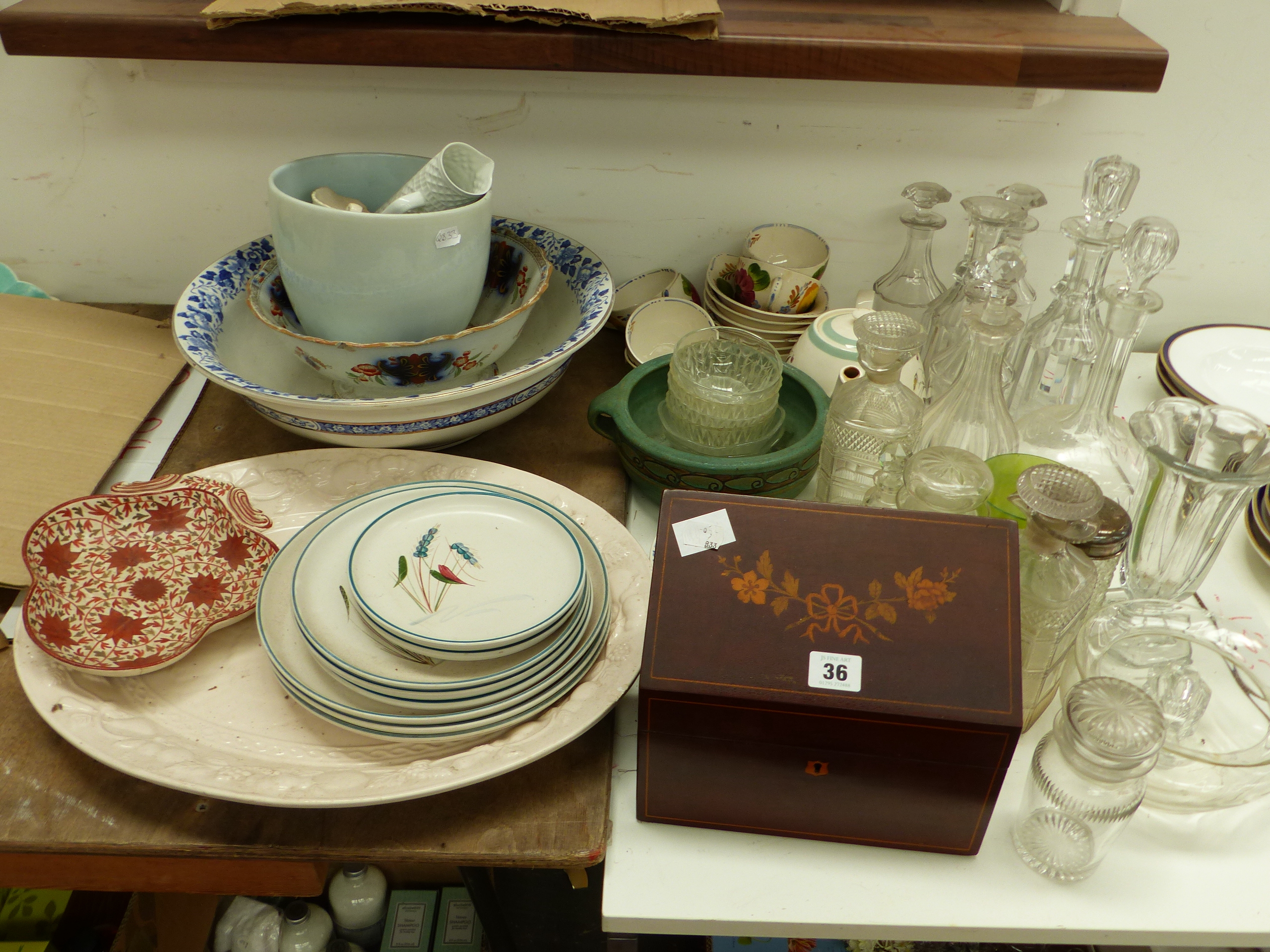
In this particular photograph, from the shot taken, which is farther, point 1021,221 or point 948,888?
A: point 1021,221

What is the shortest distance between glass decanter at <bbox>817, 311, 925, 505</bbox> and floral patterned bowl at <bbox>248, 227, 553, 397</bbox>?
33cm

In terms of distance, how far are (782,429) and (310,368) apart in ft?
1.70

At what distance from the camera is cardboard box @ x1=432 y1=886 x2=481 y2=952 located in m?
1.20

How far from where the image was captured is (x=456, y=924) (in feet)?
4.03

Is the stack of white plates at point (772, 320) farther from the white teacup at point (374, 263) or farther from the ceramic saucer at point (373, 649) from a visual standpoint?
the ceramic saucer at point (373, 649)

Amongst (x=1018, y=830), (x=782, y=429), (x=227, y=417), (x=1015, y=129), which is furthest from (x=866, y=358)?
(x=227, y=417)

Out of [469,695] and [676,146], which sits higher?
[676,146]

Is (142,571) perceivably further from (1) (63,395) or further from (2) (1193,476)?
(2) (1193,476)

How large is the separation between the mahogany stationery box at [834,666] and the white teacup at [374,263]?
0.36 m

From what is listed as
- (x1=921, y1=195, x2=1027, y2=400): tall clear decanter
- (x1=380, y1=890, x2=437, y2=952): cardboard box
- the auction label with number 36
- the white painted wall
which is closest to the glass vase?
(x1=921, y1=195, x2=1027, y2=400): tall clear decanter

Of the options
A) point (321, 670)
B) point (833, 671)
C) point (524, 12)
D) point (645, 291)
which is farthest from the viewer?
point (645, 291)

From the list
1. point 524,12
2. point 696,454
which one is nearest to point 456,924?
point 696,454

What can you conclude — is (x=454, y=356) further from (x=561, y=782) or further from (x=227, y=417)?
(x=561, y=782)

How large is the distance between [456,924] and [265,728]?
2.37ft
